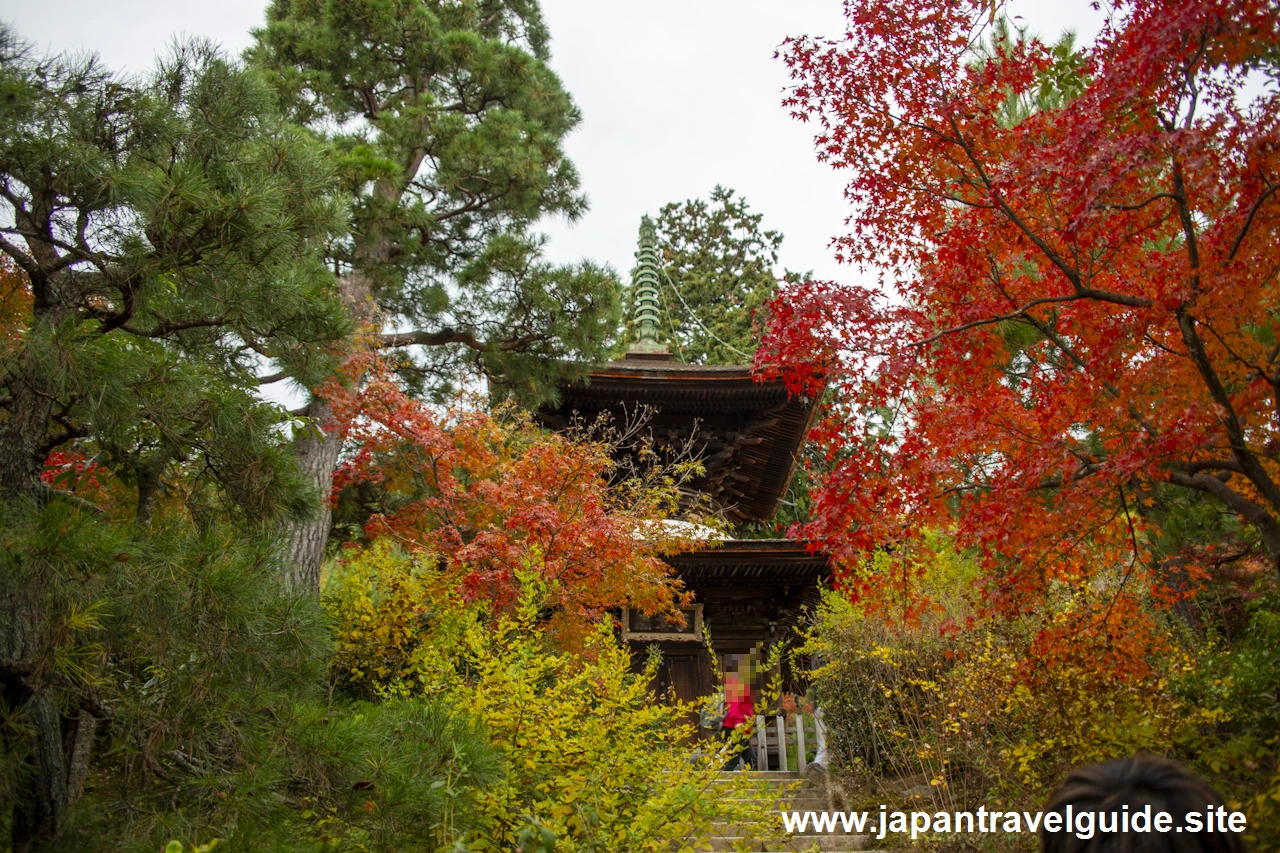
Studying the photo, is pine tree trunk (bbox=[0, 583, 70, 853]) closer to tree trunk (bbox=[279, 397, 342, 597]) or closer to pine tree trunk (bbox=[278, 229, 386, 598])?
Answer: pine tree trunk (bbox=[278, 229, 386, 598])

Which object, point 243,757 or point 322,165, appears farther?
point 322,165

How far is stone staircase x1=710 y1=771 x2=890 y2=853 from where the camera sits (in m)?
4.14

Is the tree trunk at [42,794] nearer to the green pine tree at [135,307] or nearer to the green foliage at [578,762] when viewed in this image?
the green pine tree at [135,307]

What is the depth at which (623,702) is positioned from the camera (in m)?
4.20

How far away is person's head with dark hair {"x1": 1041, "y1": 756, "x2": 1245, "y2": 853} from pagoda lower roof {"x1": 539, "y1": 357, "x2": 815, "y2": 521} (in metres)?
9.82

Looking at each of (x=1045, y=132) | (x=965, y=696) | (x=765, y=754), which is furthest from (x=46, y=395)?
(x=765, y=754)

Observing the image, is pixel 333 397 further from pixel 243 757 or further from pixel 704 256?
pixel 704 256

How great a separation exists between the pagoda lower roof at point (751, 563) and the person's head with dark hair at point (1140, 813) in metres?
9.00

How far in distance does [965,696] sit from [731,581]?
4.72 metres

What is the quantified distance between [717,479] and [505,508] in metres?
4.96

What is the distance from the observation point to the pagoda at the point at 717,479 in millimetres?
10422

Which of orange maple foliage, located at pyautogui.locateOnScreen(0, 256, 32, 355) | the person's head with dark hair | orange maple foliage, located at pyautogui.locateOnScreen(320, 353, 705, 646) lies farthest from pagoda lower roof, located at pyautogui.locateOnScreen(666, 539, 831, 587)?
the person's head with dark hair

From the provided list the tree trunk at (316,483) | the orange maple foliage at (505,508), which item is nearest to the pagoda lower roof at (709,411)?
the orange maple foliage at (505,508)

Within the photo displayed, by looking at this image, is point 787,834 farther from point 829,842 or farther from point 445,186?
point 445,186
